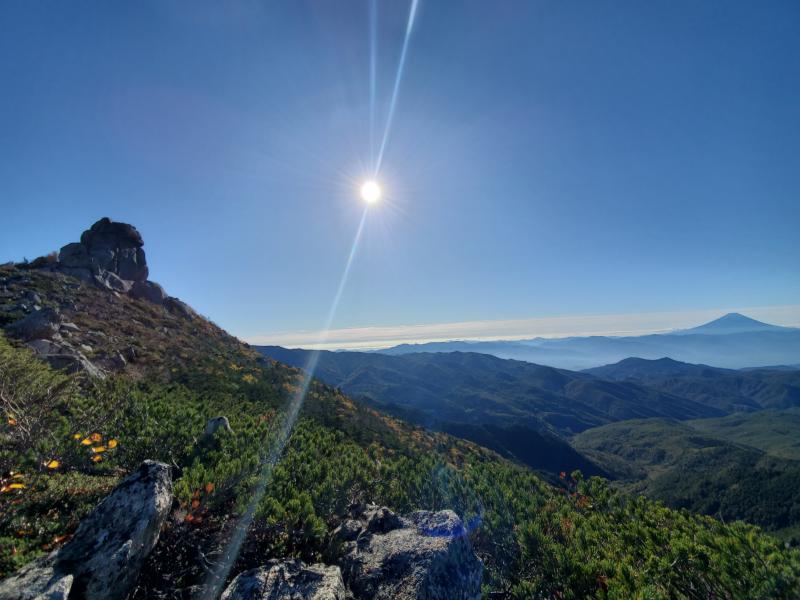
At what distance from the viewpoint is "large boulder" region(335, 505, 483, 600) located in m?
6.48

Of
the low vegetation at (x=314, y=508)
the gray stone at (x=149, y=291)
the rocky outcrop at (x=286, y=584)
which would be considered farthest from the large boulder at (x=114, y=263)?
the rocky outcrop at (x=286, y=584)

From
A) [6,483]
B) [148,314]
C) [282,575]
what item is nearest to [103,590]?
[282,575]

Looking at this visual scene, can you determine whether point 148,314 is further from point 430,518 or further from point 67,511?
point 430,518

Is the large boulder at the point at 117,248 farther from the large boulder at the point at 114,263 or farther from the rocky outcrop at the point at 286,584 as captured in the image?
the rocky outcrop at the point at 286,584

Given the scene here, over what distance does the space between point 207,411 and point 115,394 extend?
3.85 meters

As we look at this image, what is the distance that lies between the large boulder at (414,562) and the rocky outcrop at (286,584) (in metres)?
0.76

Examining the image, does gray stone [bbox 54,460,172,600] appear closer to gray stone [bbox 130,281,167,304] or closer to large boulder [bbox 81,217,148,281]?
gray stone [bbox 130,281,167,304]

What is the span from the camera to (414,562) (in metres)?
6.81

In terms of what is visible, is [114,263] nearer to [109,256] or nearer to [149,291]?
[109,256]

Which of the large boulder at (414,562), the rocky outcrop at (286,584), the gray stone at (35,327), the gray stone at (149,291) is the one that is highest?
the gray stone at (149,291)

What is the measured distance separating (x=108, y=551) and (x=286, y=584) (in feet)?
9.67

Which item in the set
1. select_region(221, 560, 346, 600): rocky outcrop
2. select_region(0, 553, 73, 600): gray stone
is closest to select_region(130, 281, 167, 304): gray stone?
select_region(0, 553, 73, 600): gray stone

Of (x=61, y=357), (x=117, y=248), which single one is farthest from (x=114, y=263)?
(x=61, y=357)

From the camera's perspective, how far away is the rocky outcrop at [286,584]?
19.1 ft
